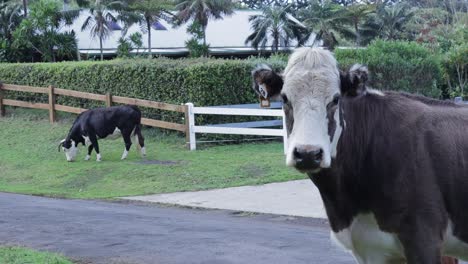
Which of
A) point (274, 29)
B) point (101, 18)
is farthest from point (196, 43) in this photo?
point (274, 29)

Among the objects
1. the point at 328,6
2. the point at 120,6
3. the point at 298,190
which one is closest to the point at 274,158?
the point at 298,190

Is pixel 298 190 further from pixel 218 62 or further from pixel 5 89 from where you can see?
pixel 5 89

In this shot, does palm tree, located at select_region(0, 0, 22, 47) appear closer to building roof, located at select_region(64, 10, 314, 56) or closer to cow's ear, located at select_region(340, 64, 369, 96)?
building roof, located at select_region(64, 10, 314, 56)

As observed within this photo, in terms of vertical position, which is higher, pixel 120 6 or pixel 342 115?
pixel 120 6

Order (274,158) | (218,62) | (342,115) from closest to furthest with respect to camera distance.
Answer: (342,115) < (274,158) < (218,62)

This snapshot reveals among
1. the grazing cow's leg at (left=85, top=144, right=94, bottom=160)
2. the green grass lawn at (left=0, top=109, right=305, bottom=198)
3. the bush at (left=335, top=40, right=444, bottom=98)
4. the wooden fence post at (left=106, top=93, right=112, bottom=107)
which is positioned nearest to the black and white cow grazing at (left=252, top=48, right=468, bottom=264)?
the green grass lawn at (left=0, top=109, right=305, bottom=198)

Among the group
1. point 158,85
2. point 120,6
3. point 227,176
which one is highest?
point 120,6

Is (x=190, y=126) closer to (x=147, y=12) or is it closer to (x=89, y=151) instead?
(x=89, y=151)

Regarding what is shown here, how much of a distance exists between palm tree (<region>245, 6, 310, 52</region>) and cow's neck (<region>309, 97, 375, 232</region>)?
43488mm

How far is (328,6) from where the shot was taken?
5641 cm

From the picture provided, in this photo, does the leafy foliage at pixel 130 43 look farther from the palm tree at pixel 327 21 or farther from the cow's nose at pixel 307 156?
the cow's nose at pixel 307 156

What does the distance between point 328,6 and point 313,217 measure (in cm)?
4469

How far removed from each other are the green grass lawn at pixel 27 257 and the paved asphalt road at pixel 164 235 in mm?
541

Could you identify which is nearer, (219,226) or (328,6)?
(219,226)
